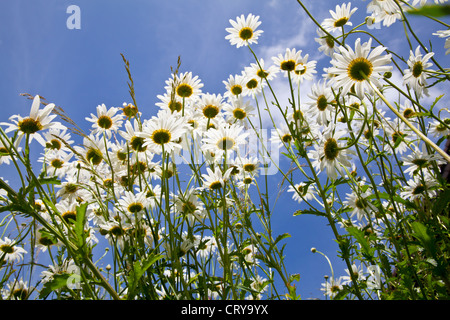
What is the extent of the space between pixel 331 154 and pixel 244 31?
129 cm

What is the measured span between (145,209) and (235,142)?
0.50 metres

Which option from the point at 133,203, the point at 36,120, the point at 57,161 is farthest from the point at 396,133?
the point at 57,161

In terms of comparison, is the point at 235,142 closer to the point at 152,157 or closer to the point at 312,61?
the point at 152,157

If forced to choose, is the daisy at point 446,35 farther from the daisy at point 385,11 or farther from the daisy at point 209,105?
the daisy at point 209,105

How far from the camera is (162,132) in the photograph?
129 cm

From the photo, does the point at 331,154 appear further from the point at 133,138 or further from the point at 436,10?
the point at 436,10

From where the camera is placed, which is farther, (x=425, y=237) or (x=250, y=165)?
(x=250, y=165)

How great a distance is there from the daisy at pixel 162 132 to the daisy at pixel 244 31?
45.9 inches

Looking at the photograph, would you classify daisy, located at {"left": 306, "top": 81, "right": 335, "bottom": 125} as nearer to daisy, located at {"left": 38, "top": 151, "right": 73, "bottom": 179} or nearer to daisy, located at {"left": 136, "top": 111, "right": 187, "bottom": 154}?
daisy, located at {"left": 136, "top": 111, "right": 187, "bottom": 154}

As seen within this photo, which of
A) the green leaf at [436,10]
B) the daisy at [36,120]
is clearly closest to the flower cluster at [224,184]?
the daisy at [36,120]

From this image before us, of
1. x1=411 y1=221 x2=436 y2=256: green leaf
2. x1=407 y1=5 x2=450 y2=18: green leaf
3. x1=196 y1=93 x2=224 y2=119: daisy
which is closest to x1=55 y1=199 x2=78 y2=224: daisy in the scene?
x1=196 y1=93 x2=224 y2=119: daisy

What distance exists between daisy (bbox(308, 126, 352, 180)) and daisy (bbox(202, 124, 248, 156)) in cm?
36

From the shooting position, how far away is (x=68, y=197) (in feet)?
5.15
